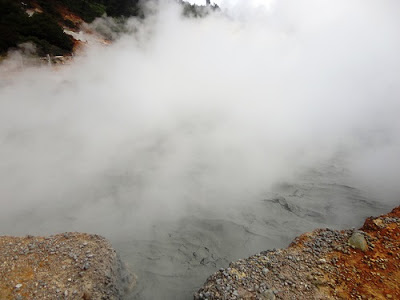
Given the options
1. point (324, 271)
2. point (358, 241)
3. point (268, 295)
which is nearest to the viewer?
point (268, 295)

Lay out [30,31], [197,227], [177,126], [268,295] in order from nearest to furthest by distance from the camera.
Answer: [268,295] < [197,227] < [177,126] < [30,31]

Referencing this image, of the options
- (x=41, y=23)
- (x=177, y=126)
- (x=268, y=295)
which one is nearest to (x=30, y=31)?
(x=41, y=23)

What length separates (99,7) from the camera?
792 inches

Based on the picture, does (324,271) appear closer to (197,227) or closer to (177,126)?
(197,227)

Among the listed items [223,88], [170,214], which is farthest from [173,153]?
[223,88]

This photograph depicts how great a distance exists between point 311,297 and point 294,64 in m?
8.48

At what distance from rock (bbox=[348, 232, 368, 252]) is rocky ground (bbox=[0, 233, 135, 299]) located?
9.12 feet

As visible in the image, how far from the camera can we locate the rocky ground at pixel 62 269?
2566 mm

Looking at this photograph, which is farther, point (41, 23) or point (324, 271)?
point (41, 23)

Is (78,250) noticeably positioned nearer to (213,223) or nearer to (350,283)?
(213,223)

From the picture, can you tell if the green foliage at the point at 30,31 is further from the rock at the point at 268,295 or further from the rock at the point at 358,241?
the rock at the point at 358,241

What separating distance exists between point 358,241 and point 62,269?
342 cm

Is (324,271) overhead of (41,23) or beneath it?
beneath

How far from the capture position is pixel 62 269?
2795mm
